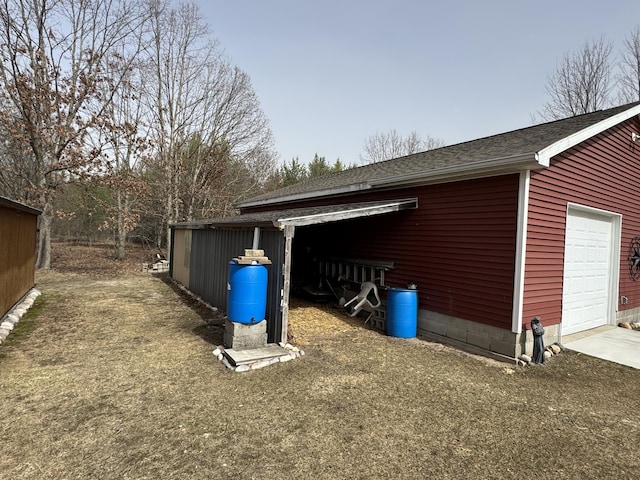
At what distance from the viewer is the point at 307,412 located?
3.67m

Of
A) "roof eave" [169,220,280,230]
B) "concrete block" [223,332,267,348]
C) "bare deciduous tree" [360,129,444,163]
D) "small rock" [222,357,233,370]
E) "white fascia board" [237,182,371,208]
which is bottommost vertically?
"small rock" [222,357,233,370]

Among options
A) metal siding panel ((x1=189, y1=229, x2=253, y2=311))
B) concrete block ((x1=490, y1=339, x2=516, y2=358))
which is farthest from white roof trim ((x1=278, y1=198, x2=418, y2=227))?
concrete block ((x1=490, y1=339, x2=516, y2=358))

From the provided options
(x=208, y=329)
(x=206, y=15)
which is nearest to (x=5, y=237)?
(x=208, y=329)

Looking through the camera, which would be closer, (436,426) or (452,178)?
(436,426)

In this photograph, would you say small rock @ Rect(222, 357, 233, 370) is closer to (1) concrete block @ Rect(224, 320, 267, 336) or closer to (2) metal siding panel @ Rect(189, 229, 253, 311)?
(1) concrete block @ Rect(224, 320, 267, 336)

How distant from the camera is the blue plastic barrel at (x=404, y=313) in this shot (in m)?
6.48

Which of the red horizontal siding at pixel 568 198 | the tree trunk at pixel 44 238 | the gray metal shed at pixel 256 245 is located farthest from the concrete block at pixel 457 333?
the tree trunk at pixel 44 238

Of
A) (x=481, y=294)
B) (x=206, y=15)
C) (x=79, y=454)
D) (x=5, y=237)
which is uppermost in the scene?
(x=206, y=15)

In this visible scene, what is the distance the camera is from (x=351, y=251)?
892 cm

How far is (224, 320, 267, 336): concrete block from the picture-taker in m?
5.25

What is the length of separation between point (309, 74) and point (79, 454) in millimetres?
13832

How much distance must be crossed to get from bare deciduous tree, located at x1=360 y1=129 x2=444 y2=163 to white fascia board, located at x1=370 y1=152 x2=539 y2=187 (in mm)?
25892

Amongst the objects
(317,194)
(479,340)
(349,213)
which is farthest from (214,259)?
(479,340)

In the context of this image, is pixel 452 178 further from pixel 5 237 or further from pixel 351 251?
pixel 5 237
